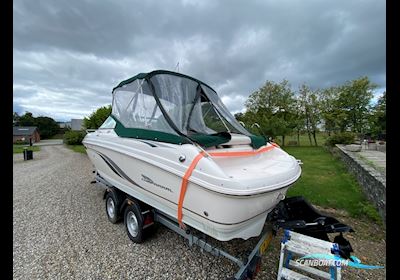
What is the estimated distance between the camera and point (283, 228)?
2.19 m

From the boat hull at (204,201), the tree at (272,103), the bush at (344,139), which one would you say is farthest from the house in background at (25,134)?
the bush at (344,139)

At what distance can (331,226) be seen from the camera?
79.3 inches

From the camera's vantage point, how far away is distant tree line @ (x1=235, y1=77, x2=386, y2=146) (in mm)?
21253

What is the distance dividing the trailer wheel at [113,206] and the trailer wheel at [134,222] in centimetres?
35

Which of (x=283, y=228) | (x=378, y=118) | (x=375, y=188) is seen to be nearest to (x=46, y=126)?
(x=283, y=228)

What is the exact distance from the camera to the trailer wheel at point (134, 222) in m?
2.87

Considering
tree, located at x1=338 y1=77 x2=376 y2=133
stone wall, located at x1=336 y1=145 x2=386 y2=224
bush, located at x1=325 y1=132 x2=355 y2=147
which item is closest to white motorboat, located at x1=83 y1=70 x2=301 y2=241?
stone wall, located at x1=336 y1=145 x2=386 y2=224

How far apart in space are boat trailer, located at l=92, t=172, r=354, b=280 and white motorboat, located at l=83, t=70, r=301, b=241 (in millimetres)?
300

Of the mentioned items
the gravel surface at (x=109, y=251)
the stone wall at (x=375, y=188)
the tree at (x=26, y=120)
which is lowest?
the gravel surface at (x=109, y=251)

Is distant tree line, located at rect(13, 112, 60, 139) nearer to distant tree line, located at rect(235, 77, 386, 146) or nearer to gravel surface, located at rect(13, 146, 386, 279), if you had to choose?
distant tree line, located at rect(235, 77, 386, 146)

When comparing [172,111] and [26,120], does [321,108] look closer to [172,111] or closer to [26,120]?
[172,111]

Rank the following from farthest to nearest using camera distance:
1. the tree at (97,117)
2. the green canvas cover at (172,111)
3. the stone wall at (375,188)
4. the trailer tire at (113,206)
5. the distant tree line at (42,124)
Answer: the distant tree line at (42,124) → the tree at (97,117) → the stone wall at (375,188) → the trailer tire at (113,206) → the green canvas cover at (172,111)

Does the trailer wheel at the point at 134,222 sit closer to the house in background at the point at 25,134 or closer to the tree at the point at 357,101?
the tree at the point at 357,101
